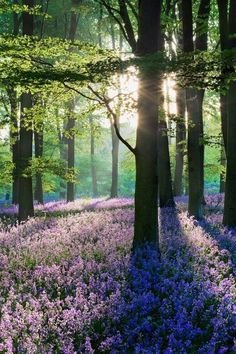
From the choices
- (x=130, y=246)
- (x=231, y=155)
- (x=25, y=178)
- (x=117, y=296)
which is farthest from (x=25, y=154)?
(x=117, y=296)

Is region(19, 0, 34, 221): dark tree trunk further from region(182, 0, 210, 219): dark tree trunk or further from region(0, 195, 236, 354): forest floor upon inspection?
region(182, 0, 210, 219): dark tree trunk

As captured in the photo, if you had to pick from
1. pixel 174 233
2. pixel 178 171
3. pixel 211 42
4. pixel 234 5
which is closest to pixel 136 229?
pixel 174 233

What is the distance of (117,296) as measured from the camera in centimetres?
577

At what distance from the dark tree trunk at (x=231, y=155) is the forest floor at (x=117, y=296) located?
1.96m

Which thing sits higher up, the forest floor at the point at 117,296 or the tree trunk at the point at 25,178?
the tree trunk at the point at 25,178

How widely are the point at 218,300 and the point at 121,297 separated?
138 centimetres

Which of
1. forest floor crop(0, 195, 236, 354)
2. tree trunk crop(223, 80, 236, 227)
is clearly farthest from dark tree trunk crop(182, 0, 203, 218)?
forest floor crop(0, 195, 236, 354)

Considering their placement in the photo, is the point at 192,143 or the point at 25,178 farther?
the point at 25,178

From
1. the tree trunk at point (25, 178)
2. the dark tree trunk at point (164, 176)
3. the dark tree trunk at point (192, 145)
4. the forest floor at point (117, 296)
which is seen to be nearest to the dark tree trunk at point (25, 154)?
the tree trunk at point (25, 178)

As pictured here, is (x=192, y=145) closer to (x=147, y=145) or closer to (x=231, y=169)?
(x=231, y=169)

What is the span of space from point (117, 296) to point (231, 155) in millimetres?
7651

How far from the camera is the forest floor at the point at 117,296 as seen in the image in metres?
4.84

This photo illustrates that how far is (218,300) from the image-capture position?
597 cm

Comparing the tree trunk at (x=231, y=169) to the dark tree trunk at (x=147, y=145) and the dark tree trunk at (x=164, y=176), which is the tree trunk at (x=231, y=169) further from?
the dark tree trunk at (x=164, y=176)
